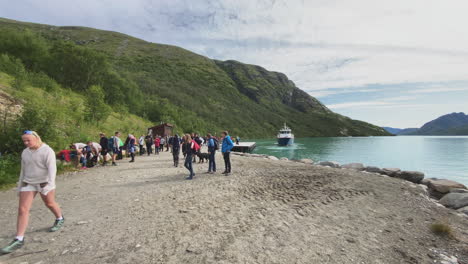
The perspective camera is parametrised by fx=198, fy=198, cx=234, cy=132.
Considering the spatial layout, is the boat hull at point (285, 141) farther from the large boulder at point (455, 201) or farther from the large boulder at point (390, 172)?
the large boulder at point (455, 201)

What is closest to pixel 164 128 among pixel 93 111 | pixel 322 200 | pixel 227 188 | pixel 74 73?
pixel 93 111

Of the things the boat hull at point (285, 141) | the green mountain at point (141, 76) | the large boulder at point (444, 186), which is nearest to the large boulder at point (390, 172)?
the large boulder at point (444, 186)

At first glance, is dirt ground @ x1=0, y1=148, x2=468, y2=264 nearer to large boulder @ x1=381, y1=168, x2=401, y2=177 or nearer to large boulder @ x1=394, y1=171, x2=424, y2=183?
large boulder @ x1=394, y1=171, x2=424, y2=183

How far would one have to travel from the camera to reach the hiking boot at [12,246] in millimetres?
3691

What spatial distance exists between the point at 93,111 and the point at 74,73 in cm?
2211

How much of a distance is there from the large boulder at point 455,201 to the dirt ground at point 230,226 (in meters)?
0.78

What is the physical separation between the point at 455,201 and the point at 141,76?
117753 mm

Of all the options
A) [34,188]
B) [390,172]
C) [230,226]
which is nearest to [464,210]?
[390,172]

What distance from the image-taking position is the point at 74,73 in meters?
38.2

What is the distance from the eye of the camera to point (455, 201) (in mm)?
8648

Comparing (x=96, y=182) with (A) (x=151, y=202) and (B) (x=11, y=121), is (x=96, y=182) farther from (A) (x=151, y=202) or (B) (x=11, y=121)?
(B) (x=11, y=121)

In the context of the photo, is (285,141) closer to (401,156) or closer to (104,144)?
(401,156)

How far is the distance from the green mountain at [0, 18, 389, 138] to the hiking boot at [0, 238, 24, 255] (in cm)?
3729

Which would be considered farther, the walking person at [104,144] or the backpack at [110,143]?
the backpack at [110,143]
